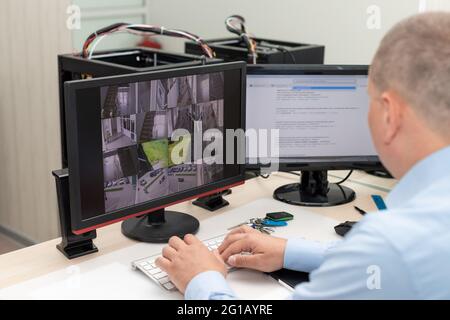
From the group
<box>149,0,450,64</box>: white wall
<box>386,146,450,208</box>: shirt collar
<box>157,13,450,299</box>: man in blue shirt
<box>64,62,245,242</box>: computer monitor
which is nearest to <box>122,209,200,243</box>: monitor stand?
<box>64,62,245,242</box>: computer monitor

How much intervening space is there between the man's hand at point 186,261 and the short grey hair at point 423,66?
21.3 inches

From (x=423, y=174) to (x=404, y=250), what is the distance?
0.14 metres

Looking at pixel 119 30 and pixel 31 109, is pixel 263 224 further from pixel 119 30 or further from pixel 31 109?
pixel 31 109

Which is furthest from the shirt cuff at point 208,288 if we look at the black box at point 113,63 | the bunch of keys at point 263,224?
the black box at point 113,63

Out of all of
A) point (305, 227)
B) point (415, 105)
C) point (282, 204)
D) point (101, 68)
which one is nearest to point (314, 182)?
point (282, 204)

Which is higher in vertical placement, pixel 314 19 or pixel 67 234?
pixel 314 19

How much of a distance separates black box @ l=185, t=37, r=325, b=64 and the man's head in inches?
41.3

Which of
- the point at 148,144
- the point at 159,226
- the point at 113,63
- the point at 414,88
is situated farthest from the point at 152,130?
the point at 414,88

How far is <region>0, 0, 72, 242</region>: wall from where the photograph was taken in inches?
104

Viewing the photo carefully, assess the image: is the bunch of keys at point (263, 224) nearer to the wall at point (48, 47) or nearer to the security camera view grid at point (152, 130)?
the security camera view grid at point (152, 130)

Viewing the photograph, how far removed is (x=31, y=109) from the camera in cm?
276

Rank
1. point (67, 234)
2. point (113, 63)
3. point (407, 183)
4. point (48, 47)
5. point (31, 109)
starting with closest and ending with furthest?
point (407, 183) → point (67, 234) → point (113, 63) → point (48, 47) → point (31, 109)

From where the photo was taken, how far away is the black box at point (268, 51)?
6.62ft
